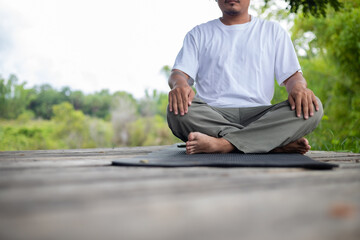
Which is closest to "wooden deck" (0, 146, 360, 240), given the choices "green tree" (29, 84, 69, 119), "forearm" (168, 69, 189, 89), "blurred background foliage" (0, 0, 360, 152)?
"forearm" (168, 69, 189, 89)

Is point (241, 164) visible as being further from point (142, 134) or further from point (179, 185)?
point (142, 134)

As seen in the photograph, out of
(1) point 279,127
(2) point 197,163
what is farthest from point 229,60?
(2) point 197,163

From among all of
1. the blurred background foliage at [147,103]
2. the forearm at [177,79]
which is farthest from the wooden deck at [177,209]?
the blurred background foliage at [147,103]

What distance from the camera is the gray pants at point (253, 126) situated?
1736mm

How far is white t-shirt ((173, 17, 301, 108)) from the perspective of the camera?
2.10 m

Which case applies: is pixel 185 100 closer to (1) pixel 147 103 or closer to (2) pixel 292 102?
(2) pixel 292 102

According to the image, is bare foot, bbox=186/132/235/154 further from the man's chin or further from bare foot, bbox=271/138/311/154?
the man's chin

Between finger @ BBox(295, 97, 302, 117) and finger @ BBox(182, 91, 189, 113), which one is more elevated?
finger @ BBox(182, 91, 189, 113)

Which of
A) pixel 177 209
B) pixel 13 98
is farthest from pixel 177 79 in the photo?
pixel 13 98

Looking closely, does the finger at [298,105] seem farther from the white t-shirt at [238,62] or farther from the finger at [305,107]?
the white t-shirt at [238,62]

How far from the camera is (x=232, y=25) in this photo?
7.41ft

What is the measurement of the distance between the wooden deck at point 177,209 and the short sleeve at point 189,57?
1.33 m

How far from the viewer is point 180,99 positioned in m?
1.78

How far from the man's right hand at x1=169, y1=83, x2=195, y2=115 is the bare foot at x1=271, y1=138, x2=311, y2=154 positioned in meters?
0.54
